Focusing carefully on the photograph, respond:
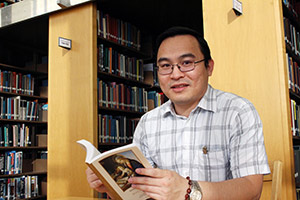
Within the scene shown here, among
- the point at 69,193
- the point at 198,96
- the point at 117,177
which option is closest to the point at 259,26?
the point at 198,96

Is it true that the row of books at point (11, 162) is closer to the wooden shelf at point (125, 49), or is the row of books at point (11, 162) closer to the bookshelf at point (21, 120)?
the bookshelf at point (21, 120)

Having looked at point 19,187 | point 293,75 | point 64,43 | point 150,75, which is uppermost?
point 64,43

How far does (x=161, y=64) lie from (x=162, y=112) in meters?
0.26

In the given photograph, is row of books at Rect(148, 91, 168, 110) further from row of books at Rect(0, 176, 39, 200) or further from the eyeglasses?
the eyeglasses

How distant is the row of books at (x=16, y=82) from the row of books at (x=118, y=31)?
5.94 feet

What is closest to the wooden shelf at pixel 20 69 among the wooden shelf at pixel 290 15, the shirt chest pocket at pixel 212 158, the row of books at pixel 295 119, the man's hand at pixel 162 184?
the wooden shelf at pixel 290 15

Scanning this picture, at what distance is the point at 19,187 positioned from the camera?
4566 mm

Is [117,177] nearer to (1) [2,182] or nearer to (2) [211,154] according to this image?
(2) [211,154]

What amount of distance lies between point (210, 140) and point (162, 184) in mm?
495

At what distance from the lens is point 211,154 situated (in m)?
1.37

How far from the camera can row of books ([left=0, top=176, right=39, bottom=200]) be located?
444 centimetres

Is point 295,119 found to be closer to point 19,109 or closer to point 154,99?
point 154,99

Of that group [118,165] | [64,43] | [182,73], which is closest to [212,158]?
[182,73]

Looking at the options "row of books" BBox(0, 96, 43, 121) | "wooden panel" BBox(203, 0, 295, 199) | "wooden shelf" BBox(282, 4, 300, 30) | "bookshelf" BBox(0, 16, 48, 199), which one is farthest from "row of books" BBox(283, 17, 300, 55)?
"row of books" BBox(0, 96, 43, 121)
